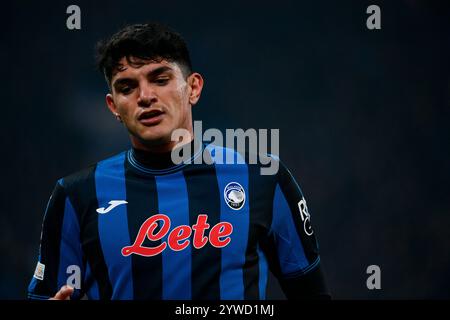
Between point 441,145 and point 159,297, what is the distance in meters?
3.56

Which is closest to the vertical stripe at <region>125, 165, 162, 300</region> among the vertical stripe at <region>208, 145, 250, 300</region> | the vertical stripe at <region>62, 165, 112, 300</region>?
the vertical stripe at <region>62, 165, 112, 300</region>

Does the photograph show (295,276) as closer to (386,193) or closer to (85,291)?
(85,291)

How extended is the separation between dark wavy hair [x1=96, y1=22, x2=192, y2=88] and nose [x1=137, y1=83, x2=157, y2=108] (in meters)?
0.10

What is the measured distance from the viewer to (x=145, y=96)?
2.24 m

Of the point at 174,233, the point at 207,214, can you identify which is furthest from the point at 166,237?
the point at 207,214

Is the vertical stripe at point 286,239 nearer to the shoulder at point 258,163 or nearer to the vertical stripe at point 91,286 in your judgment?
the shoulder at point 258,163

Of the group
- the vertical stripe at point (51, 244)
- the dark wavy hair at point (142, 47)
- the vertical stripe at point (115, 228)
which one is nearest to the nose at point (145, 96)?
the dark wavy hair at point (142, 47)

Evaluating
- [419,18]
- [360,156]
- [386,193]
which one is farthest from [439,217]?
[419,18]

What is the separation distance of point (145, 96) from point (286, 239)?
2.35 ft

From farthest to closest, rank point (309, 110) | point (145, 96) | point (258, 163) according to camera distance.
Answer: point (309, 110)
point (258, 163)
point (145, 96)

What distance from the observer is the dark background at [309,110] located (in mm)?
4980

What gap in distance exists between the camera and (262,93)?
5.19 m

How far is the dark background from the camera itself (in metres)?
4.98

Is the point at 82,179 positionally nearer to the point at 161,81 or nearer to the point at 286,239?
the point at 161,81
